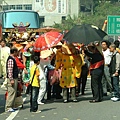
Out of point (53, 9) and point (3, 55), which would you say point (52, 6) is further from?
point (3, 55)

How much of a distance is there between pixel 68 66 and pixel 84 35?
38.9 inches

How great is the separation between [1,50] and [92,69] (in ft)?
20.4

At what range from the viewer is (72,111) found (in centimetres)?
1255

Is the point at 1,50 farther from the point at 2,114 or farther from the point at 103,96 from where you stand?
the point at 2,114

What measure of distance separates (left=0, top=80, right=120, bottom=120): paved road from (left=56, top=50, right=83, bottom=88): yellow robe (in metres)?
0.58

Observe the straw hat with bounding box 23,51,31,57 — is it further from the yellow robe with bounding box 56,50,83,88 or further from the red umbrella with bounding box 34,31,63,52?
the yellow robe with bounding box 56,50,83,88

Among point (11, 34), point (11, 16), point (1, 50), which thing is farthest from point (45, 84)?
point (11, 16)

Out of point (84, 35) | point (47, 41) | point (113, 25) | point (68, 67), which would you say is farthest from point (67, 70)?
point (113, 25)

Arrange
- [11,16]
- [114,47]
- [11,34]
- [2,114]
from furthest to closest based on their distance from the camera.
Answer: [11,16], [11,34], [114,47], [2,114]

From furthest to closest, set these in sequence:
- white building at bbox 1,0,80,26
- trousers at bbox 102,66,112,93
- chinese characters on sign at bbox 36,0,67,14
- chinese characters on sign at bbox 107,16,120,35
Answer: chinese characters on sign at bbox 36,0,67,14 → white building at bbox 1,0,80,26 → chinese characters on sign at bbox 107,16,120,35 → trousers at bbox 102,66,112,93

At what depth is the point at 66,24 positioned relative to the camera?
9238 centimetres

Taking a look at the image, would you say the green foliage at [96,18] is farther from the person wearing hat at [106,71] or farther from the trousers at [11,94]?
the trousers at [11,94]

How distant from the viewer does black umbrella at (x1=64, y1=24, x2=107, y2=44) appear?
13671 millimetres

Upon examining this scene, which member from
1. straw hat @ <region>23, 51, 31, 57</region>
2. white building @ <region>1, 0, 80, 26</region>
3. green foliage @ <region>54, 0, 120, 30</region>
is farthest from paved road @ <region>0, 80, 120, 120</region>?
white building @ <region>1, 0, 80, 26</region>
